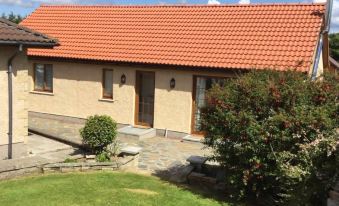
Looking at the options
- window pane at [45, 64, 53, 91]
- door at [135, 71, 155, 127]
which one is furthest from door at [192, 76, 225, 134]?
window pane at [45, 64, 53, 91]

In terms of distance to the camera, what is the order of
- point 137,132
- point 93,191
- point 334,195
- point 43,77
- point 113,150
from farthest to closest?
point 43,77
point 137,132
point 113,150
point 93,191
point 334,195

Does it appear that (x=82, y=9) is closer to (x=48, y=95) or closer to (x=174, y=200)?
(x=48, y=95)

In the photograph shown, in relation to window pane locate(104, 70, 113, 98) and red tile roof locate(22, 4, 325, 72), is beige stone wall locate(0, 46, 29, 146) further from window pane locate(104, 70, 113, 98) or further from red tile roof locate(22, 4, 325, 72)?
window pane locate(104, 70, 113, 98)

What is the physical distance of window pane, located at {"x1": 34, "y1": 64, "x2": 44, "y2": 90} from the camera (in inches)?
822

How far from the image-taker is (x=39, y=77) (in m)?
21.0

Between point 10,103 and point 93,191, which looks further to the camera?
point 10,103

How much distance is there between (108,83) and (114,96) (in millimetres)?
754

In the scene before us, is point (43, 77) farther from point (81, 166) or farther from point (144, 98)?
point (81, 166)

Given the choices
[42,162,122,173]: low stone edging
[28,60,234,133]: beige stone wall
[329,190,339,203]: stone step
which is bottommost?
[42,162,122,173]: low stone edging

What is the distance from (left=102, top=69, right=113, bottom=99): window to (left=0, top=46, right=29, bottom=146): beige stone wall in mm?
6720

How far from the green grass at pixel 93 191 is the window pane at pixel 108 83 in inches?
317

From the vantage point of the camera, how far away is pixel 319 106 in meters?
9.20

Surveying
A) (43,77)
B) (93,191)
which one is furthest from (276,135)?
(43,77)

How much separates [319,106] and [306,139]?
0.85 meters
